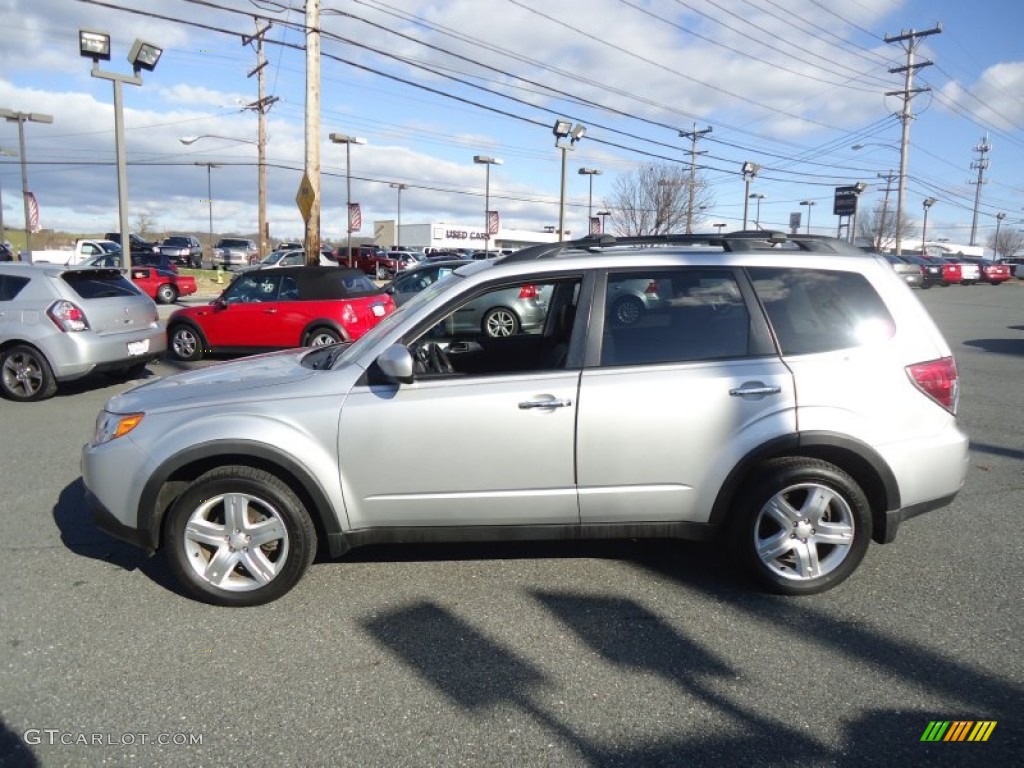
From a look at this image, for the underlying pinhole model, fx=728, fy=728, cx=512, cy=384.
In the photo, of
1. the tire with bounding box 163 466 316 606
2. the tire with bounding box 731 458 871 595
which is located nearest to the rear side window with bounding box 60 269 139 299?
the tire with bounding box 163 466 316 606

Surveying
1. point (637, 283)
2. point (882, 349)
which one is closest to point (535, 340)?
point (637, 283)

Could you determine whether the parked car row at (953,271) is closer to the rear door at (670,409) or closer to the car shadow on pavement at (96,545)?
the rear door at (670,409)

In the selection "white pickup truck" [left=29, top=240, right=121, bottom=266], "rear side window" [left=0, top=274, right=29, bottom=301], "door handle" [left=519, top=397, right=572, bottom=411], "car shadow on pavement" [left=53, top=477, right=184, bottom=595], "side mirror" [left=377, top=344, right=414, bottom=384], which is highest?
"white pickup truck" [left=29, top=240, right=121, bottom=266]

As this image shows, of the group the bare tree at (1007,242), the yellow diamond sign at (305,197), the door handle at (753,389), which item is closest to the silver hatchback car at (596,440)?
the door handle at (753,389)

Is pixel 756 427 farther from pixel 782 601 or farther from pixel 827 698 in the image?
pixel 827 698

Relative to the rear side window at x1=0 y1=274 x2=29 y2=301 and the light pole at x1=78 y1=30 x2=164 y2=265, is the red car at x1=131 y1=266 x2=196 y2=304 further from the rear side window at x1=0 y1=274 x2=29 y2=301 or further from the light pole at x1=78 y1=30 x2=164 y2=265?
the rear side window at x1=0 y1=274 x2=29 y2=301

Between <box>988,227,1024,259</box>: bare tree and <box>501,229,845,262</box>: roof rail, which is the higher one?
<box>988,227,1024,259</box>: bare tree

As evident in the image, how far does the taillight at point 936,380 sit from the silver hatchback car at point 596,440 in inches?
0.5

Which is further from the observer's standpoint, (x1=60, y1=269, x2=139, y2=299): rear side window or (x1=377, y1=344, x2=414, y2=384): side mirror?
(x1=60, y1=269, x2=139, y2=299): rear side window

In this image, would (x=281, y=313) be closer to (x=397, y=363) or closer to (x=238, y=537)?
(x=238, y=537)

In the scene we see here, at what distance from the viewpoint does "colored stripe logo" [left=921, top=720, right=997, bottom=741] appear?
2.67 m

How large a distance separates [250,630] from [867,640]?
2859 millimetres

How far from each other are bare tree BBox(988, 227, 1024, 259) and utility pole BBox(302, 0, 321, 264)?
121627 mm

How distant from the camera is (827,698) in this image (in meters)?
2.89
